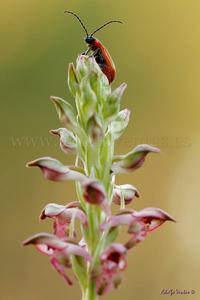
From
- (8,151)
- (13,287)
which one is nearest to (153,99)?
(8,151)

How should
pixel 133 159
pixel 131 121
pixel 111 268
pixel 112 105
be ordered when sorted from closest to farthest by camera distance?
pixel 111 268 → pixel 133 159 → pixel 112 105 → pixel 131 121

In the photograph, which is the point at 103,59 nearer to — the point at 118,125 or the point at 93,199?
the point at 118,125

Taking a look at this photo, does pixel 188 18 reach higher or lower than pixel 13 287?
higher

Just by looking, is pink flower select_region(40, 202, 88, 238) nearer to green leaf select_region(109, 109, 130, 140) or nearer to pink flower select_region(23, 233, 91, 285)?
pink flower select_region(23, 233, 91, 285)

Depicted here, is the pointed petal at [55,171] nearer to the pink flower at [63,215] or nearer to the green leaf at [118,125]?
the pink flower at [63,215]

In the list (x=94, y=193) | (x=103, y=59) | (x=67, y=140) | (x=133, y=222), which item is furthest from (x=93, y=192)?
(x=103, y=59)

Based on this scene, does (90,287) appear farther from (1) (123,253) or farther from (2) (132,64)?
(2) (132,64)
